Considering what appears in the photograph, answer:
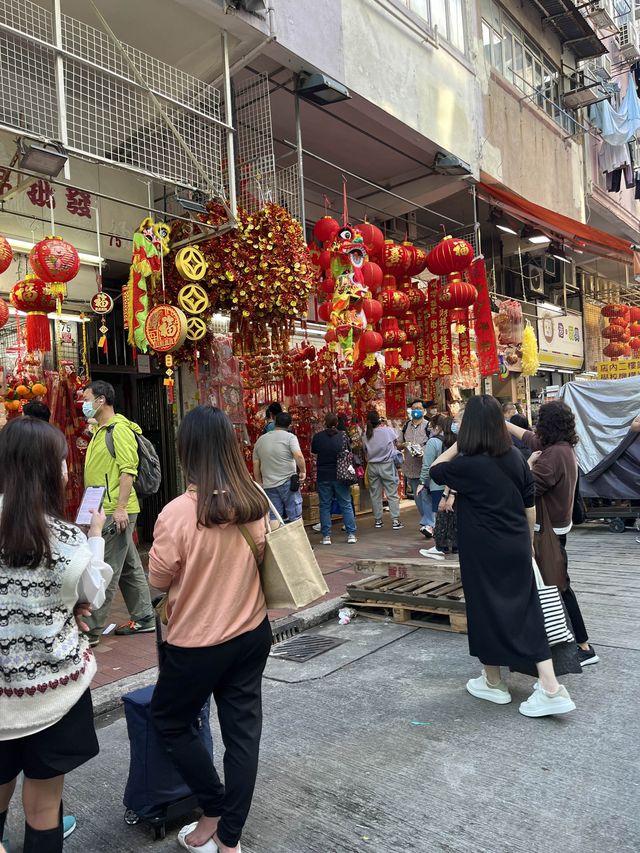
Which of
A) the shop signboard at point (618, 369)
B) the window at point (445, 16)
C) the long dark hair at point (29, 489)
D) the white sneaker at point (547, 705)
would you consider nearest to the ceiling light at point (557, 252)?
the shop signboard at point (618, 369)

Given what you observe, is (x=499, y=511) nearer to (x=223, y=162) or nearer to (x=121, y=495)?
(x=121, y=495)

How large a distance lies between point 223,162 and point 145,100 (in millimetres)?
1070

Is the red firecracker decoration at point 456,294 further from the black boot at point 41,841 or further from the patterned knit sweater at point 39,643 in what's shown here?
the black boot at point 41,841

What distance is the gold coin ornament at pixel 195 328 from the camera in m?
6.90

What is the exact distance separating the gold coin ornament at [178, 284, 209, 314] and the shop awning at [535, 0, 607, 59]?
1349cm

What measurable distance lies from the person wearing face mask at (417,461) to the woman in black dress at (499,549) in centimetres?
585

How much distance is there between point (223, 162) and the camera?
7621 millimetres

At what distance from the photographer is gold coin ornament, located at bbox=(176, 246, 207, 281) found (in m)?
6.66

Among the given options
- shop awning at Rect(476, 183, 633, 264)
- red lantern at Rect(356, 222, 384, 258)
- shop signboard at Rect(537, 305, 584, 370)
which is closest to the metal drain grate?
red lantern at Rect(356, 222, 384, 258)

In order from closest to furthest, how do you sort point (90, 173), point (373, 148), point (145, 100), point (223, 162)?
point (145, 100)
point (223, 162)
point (90, 173)
point (373, 148)

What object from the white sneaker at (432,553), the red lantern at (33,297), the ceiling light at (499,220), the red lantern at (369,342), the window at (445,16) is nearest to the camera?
the red lantern at (33,297)

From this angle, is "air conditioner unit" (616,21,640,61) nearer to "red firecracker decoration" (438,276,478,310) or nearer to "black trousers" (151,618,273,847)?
"red firecracker decoration" (438,276,478,310)

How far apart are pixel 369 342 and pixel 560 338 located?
39.7 ft

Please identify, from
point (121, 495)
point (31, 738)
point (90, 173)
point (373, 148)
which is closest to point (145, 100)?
point (90, 173)
